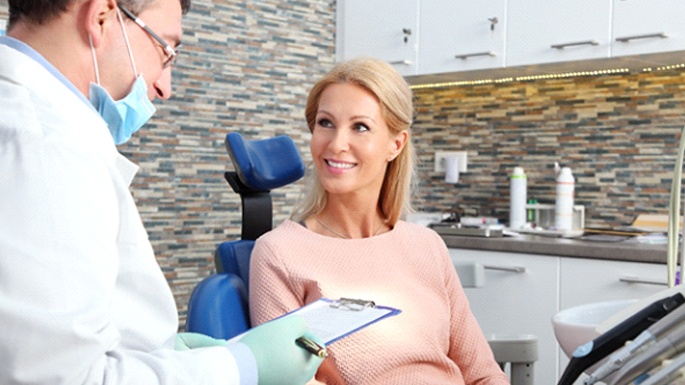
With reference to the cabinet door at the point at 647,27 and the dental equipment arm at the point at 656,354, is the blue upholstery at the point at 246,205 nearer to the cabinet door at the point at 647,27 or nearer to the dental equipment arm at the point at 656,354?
the dental equipment arm at the point at 656,354

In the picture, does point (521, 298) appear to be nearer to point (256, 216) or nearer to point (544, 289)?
point (544, 289)

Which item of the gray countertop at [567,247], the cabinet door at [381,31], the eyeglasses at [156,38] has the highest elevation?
the cabinet door at [381,31]

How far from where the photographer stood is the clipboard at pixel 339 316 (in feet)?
3.77

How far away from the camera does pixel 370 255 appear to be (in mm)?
1805

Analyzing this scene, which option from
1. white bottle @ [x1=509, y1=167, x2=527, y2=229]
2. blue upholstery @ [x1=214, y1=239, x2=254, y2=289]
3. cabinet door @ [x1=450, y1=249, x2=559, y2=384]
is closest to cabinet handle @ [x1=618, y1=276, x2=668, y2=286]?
cabinet door @ [x1=450, y1=249, x2=559, y2=384]

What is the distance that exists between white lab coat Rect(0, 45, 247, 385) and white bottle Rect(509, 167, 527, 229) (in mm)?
2641

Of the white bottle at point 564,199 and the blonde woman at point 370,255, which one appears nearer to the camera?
the blonde woman at point 370,255

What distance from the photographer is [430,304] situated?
178cm

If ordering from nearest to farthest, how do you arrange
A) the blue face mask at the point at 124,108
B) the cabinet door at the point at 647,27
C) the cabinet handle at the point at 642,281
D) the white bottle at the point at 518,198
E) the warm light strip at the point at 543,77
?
the blue face mask at the point at 124,108, the cabinet handle at the point at 642,281, the cabinet door at the point at 647,27, the warm light strip at the point at 543,77, the white bottle at the point at 518,198

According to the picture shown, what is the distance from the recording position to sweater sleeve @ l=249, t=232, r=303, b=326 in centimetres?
164

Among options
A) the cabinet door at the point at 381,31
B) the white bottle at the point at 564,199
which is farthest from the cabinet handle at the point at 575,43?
the cabinet door at the point at 381,31

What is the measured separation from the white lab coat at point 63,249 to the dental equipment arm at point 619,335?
39 centimetres

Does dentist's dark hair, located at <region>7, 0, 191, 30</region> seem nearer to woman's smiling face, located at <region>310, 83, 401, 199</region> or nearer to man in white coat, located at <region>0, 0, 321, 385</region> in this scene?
man in white coat, located at <region>0, 0, 321, 385</region>

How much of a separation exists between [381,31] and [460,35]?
1.37 ft
